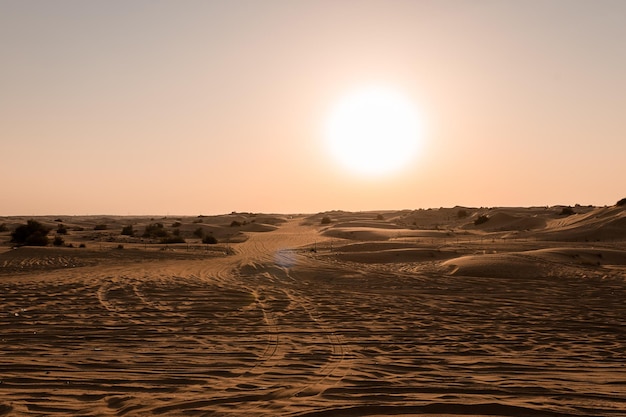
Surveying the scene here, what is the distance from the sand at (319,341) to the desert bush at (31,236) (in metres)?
14.0

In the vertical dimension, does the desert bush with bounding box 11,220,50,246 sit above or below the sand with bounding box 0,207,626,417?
above

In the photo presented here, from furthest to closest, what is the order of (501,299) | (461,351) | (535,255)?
(535,255) < (501,299) < (461,351)

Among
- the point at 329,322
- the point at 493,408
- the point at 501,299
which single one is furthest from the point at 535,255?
the point at 493,408

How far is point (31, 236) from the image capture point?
35656 mm

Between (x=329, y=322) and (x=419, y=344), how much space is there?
258 cm

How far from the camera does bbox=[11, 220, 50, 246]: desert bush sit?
115 feet

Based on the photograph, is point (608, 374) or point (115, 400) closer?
point (115, 400)

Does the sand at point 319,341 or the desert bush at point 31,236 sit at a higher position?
the desert bush at point 31,236

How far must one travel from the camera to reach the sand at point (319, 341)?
6.69 m

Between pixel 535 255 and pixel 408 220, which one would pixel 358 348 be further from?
pixel 408 220

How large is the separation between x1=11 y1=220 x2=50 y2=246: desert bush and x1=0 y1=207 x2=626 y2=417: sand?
14.0 m

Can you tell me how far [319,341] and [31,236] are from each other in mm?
30824

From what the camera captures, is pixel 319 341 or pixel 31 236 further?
pixel 31 236

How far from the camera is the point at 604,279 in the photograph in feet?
62.3
